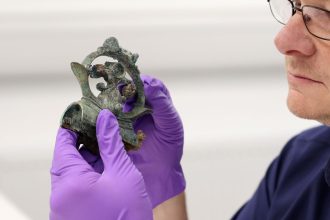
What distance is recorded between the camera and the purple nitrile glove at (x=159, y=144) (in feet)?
3.78

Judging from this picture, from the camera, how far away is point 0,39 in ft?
5.08

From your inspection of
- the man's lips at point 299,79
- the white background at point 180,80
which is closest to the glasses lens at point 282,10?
the man's lips at point 299,79

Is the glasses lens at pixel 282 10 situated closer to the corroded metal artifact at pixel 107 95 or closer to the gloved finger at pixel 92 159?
the corroded metal artifact at pixel 107 95

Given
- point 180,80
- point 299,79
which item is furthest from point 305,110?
point 180,80

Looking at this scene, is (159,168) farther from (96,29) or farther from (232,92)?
(232,92)

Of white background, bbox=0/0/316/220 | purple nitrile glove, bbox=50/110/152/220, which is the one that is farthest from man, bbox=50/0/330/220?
white background, bbox=0/0/316/220

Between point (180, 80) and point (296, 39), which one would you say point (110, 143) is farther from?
point (180, 80)

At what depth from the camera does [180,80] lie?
172cm

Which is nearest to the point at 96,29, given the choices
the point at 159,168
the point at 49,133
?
the point at 49,133

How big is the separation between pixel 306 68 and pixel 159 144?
337 mm

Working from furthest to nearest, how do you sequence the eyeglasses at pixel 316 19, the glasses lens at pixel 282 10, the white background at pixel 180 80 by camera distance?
1. the white background at pixel 180 80
2. the glasses lens at pixel 282 10
3. the eyeglasses at pixel 316 19

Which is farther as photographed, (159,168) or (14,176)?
(14,176)

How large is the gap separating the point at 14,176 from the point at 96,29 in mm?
442

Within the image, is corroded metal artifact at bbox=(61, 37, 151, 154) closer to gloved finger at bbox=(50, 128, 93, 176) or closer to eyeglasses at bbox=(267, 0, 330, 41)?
gloved finger at bbox=(50, 128, 93, 176)
